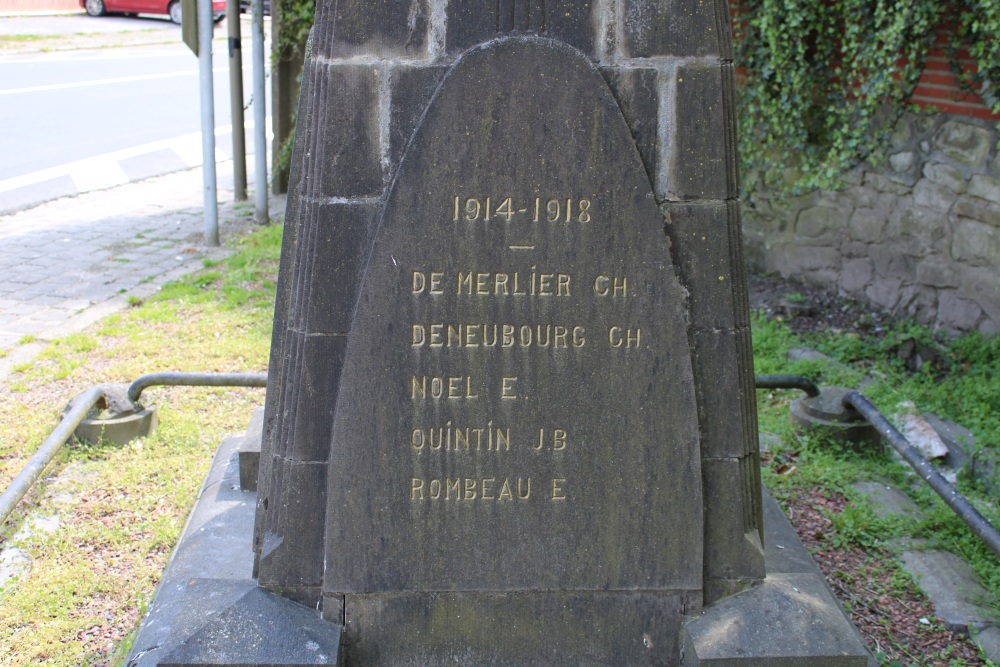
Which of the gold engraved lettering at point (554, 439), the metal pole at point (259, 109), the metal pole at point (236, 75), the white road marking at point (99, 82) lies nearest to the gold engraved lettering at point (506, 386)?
the gold engraved lettering at point (554, 439)

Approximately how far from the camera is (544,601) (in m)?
2.67

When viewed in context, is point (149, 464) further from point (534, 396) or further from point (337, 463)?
point (534, 396)

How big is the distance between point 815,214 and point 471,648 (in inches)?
194

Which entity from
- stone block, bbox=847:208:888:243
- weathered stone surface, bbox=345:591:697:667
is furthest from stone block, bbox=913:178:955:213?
weathered stone surface, bbox=345:591:697:667

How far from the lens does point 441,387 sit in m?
2.52

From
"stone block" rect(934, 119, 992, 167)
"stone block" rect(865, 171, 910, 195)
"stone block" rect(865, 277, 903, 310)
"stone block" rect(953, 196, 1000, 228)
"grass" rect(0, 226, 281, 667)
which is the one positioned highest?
"stone block" rect(934, 119, 992, 167)

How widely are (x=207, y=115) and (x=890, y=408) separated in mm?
A: 5636

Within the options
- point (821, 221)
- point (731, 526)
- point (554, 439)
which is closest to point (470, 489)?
point (554, 439)

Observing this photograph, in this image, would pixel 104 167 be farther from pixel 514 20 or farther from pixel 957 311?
pixel 514 20

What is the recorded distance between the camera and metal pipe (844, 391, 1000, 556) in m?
3.19

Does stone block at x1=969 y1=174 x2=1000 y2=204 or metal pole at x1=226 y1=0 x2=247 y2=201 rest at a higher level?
metal pole at x1=226 y1=0 x2=247 y2=201

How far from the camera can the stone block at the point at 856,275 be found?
20.6 ft

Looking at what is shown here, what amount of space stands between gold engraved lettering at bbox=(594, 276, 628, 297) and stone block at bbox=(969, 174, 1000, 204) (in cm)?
372

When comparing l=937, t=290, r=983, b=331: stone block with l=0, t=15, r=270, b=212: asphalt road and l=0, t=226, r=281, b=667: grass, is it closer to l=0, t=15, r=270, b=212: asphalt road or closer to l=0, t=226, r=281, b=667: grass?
l=0, t=226, r=281, b=667: grass
